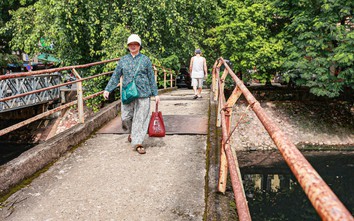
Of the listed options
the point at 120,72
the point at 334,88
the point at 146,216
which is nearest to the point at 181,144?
the point at 120,72

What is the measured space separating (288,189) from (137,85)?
9.88m

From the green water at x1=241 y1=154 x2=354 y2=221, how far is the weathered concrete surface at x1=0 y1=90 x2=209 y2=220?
257 inches

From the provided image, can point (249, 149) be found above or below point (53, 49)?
below

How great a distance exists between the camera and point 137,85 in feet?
15.0

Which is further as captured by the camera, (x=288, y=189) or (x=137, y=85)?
(x=288, y=189)

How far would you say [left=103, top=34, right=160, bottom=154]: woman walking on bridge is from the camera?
4.51 meters

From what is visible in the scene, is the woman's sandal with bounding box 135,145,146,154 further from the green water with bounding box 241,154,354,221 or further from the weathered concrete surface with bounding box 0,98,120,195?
the green water with bounding box 241,154,354,221

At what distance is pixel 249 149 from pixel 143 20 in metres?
8.48

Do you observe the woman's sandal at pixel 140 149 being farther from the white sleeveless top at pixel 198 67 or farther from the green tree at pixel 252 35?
the green tree at pixel 252 35

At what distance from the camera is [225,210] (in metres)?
2.79

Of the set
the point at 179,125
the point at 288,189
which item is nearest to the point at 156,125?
the point at 179,125

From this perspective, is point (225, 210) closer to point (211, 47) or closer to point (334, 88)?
point (334, 88)

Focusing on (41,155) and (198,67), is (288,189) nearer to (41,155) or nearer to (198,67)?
(198,67)

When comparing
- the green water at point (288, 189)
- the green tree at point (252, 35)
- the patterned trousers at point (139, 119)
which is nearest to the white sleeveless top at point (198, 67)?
the green water at point (288, 189)
